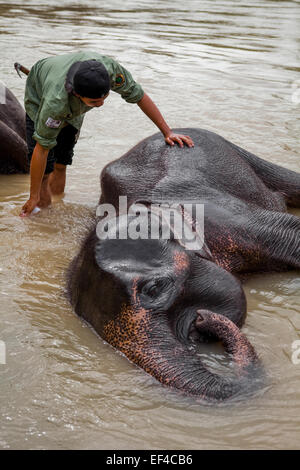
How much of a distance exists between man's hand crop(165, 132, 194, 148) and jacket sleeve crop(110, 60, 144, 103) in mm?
365

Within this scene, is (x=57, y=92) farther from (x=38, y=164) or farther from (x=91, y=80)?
(x=38, y=164)

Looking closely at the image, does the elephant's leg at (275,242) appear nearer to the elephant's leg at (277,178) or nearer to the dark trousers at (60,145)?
the elephant's leg at (277,178)

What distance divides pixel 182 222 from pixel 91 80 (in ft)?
3.32

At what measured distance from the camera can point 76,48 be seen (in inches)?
445

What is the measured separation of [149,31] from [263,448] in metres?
11.8

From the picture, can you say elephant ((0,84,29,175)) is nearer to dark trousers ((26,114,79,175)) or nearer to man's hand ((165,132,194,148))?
dark trousers ((26,114,79,175))

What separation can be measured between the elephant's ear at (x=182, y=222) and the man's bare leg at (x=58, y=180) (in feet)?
5.07

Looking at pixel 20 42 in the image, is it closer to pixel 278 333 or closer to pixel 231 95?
pixel 231 95

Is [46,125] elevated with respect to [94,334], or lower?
elevated

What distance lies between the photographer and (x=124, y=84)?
181 inches

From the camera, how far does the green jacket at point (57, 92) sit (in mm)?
4258

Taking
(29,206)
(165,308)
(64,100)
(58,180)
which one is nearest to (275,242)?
(165,308)

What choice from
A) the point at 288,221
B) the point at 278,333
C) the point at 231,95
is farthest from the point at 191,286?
the point at 231,95

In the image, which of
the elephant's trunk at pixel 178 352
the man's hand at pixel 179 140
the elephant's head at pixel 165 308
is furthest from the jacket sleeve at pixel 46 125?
the elephant's trunk at pixel 178 352
